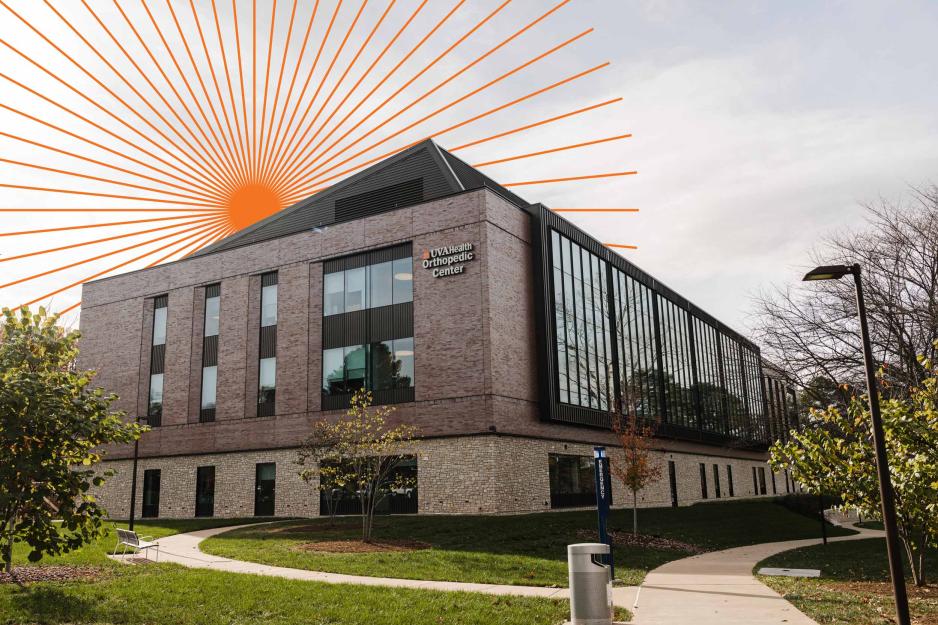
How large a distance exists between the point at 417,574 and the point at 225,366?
84.4ft

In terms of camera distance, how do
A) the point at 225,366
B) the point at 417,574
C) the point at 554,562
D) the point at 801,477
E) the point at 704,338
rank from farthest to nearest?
the point at 704,338
the point at 225,366
the point at 554,562
the point at 417,574
the point at 801,477

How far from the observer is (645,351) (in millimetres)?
46594

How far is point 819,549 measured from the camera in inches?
919

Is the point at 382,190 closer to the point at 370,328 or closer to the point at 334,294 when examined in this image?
the point at 334,294

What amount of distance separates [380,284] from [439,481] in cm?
976

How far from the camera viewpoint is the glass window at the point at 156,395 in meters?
40.8

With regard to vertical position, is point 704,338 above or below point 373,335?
above

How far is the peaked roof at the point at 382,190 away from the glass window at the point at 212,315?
327cm

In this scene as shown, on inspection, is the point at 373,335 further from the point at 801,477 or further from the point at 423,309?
the point at 801,477

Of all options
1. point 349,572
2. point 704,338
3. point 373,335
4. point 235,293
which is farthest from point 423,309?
point 704,338

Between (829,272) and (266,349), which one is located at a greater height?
(266,349)

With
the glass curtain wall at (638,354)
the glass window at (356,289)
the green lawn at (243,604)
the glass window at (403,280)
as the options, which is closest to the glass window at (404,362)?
the glass window at (403,280)

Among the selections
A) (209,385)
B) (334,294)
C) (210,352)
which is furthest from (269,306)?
(209,385)

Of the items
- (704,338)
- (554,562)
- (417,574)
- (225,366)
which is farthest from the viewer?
(704,338)
